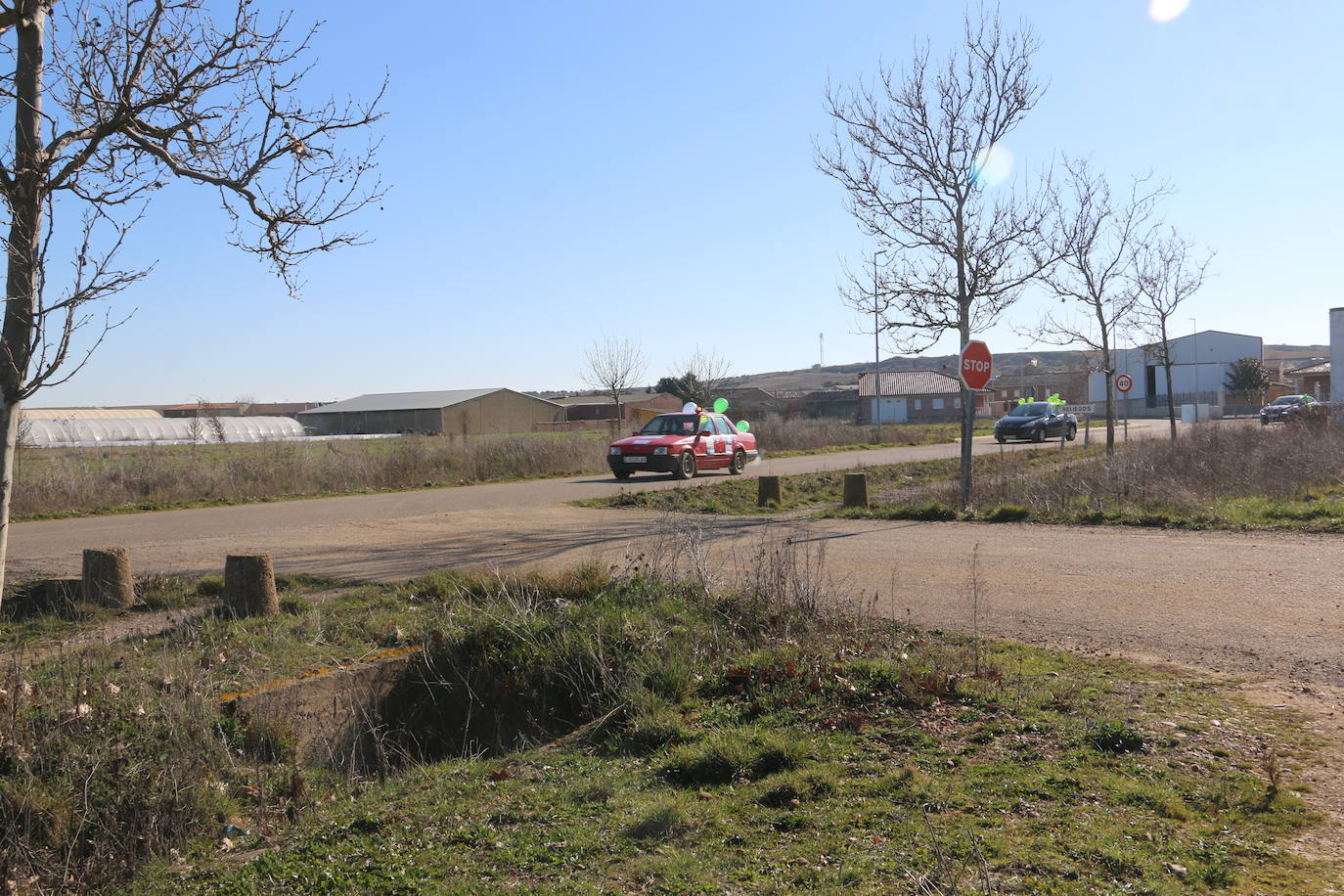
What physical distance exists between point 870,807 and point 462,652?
357cm

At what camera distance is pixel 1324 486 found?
16297 mm

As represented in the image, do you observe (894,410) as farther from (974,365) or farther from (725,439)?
(974,365)

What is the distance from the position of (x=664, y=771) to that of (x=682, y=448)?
1993cm

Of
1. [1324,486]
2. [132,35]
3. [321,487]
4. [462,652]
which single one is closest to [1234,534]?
[1324,486]

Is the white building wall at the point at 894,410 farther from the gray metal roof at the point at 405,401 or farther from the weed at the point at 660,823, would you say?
the weed at the point at 660,823

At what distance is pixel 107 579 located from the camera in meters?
8.53

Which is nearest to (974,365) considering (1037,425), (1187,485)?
(1187,485)

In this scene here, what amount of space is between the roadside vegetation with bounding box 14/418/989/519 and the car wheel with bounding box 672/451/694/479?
15.0 ft

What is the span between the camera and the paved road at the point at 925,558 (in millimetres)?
7406

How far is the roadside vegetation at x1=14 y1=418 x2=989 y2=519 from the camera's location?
63.7ft

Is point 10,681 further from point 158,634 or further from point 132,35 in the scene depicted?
point 132,35

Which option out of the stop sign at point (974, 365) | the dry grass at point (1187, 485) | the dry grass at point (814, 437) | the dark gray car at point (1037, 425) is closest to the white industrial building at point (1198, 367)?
the dry grass at point (814, 437)

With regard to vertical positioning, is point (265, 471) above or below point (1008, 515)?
above

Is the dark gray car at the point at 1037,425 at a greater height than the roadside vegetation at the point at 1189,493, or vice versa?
the dark gray car at the point at 1037,425
